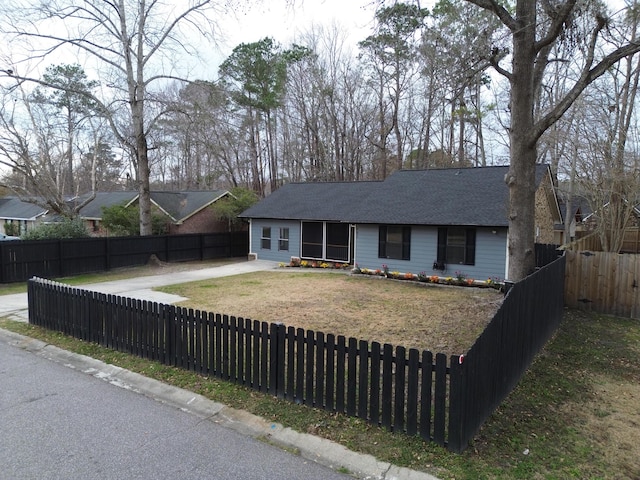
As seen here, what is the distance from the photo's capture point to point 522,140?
24.3 feet

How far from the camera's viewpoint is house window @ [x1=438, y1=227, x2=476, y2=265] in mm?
15273

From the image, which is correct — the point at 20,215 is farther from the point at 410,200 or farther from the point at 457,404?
the point at 457,404

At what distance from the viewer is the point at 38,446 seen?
4.09m

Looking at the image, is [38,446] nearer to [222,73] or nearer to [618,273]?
[618,273]

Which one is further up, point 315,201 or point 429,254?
point 315,201

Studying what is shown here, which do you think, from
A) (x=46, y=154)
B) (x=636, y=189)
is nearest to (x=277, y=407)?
(x=636, y=189)

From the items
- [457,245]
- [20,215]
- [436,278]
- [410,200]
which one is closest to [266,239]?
[410,200]

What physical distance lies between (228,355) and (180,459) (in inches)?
70.9

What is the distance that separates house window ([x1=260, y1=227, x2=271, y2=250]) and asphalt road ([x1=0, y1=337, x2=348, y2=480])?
54.8 feet

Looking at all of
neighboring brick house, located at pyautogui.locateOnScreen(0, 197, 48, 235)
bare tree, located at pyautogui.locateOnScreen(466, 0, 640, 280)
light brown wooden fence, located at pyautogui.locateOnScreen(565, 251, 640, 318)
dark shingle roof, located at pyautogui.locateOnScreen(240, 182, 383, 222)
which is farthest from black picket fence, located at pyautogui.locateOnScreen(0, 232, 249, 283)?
light brown wooden fence, located at pyautogui.locateOnScreen(565, 251, 640, 318)

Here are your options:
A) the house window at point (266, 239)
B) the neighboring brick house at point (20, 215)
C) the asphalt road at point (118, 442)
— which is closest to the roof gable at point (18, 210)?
the neighboring brick house at point (20, 215)

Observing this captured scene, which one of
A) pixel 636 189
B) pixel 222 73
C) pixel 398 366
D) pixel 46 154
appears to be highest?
pixel 222 73

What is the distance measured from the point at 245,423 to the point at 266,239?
18.0 m

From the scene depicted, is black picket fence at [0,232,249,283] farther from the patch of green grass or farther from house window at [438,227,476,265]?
house window at [438,227,476,265]
